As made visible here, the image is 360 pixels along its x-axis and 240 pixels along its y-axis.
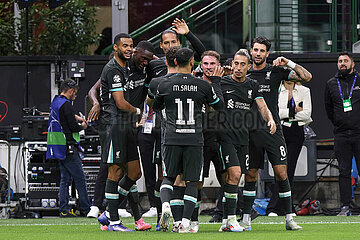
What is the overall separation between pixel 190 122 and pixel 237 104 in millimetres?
1116

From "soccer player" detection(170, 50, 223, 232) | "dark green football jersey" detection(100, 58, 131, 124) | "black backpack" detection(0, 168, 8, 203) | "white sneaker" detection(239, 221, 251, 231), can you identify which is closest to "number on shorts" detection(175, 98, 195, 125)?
"soccer player" detection(170, 50, 223, 232)

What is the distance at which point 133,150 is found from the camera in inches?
378

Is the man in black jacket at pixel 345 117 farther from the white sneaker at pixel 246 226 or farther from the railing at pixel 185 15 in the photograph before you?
the white sneaker at pixel 246 226

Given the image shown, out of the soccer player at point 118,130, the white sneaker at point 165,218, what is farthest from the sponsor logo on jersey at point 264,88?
the white sneaker at point 165,218

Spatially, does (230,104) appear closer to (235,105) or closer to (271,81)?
(235,105)

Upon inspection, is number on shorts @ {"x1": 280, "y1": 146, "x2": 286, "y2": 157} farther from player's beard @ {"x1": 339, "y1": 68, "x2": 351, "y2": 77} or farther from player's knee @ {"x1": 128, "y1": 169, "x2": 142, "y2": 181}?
player's beard @ {"x1": 339, "y1": 68, "x2": 351, "y2": 77}

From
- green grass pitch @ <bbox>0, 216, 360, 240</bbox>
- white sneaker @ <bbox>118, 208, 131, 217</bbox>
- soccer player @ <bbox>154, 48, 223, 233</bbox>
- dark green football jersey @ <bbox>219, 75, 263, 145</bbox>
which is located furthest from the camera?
white sneaker @ <bbox>118, 208, 131, 217</bbox>

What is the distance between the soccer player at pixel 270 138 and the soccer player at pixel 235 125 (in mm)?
189

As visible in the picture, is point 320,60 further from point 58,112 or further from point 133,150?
point 133,150

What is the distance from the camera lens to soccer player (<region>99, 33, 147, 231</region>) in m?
9.50

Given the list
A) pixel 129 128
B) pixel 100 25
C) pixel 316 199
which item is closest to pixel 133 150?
pixel 129 128

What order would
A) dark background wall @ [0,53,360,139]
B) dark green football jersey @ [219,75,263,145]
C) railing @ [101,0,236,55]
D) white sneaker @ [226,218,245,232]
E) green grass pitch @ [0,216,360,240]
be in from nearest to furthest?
1. green grass pitch @ [0,216,360,240]
2. white sneaker @ [226,218,245,232]
3. dark green football jersey @ [219,75,263,145]
4. dark background wall @ [0,53,360,139]
5. railing @ [101,0,236,55]

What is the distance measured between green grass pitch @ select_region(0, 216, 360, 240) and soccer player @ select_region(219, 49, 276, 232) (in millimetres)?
457

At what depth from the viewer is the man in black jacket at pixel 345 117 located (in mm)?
13492
